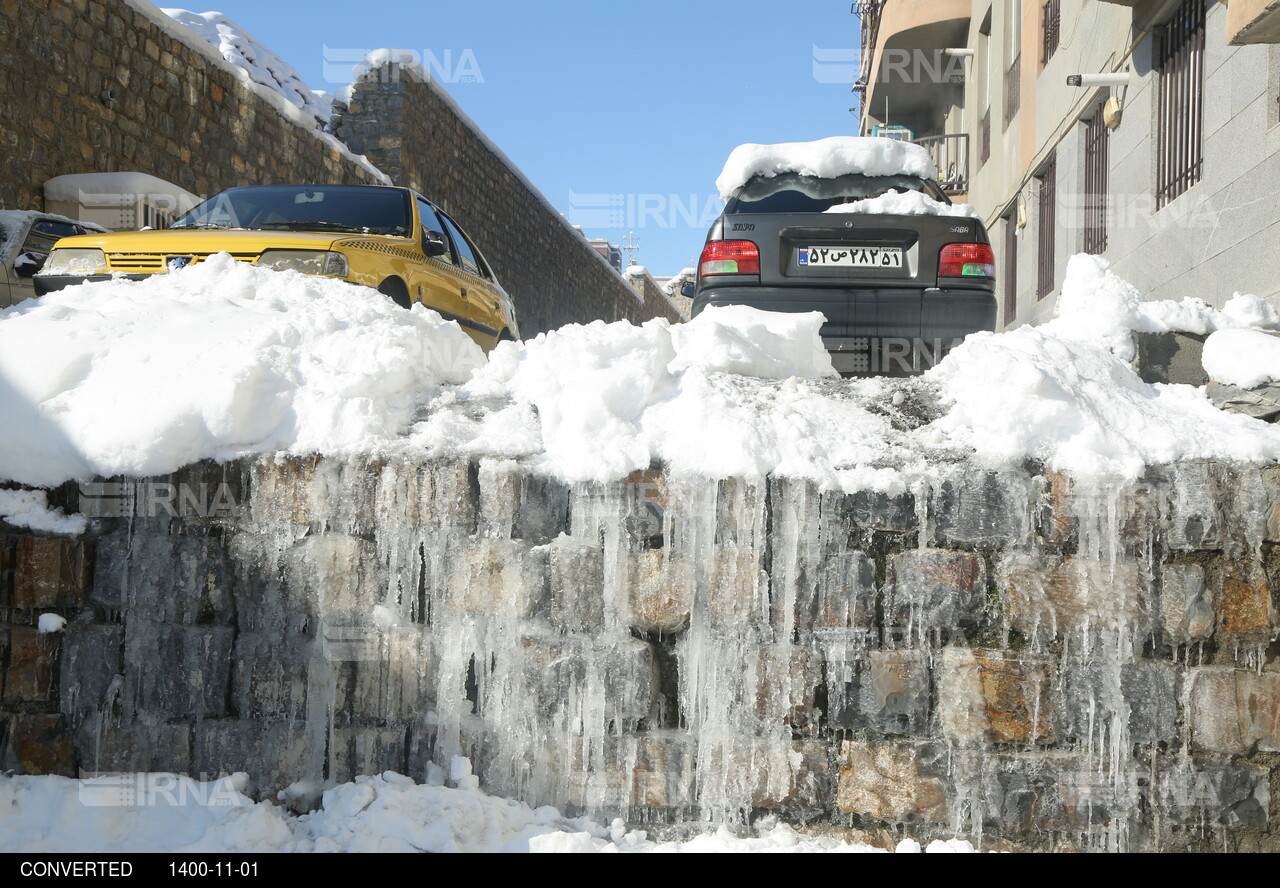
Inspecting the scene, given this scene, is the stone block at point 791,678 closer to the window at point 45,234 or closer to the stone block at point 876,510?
the stone block at point 876,510

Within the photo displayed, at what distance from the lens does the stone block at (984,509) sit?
2764 mm

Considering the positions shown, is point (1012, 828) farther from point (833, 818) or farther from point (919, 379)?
point (919, 379)

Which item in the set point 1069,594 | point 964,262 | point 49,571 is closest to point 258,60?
point 964,262

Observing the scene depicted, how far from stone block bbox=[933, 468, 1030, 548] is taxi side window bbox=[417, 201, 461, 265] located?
4.43m

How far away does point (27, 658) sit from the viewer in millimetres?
2916

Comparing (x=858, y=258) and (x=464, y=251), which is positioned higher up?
(x=464, y=251)

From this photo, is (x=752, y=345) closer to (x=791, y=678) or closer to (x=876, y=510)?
(x=876, y=510)

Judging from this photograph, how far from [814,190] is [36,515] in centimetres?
447

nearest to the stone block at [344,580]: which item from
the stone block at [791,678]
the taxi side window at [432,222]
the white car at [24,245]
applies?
the stone block at [791,678]

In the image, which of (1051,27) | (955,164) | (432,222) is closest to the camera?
(432,222)

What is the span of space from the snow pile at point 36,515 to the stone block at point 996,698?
2.59 meters

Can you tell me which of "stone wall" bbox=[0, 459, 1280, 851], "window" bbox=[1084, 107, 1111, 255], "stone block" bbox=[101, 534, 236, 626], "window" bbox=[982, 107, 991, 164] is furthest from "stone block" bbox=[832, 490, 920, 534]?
"window" bbox=[982, 107, 991, 164]

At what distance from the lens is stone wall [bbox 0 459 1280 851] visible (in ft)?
8.93

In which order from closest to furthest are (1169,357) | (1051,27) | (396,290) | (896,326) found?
(1169,357) → (896,326) → (396,290) → (1051,27)
